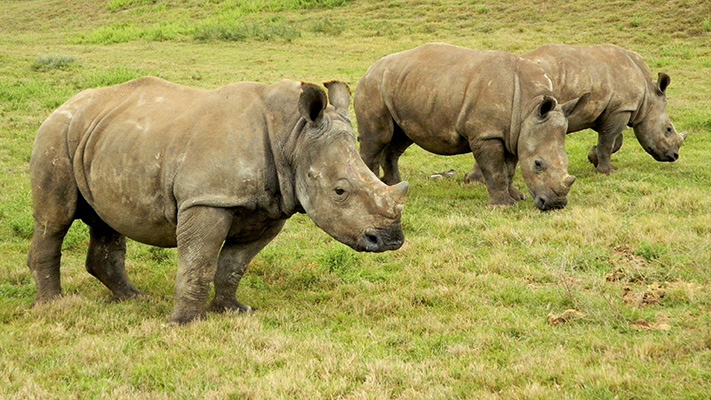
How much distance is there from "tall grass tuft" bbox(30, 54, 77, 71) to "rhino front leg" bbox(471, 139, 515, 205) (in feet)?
49.7

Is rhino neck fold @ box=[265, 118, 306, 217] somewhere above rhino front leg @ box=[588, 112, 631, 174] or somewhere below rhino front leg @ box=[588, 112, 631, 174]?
above

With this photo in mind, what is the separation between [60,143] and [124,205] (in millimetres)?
901

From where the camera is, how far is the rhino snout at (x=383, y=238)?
19.7 ft

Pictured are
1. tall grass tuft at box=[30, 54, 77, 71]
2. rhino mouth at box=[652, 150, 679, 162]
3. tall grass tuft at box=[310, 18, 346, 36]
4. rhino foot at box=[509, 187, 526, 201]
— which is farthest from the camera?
tall grass tuft at box=[310, 18, 346, 36]

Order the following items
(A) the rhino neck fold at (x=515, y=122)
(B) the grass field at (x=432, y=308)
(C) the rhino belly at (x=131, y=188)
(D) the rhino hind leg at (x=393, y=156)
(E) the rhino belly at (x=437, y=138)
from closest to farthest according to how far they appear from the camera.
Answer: (B) the grass field at (x=432, y=308) < (C) the rhino belly at (x=131, y=188) < (A) the rhino neck fold at (x=515, y=122) < (E) the rhino belly at (x=437, y=138) < (D) the rhino hind leg at (x=393, y=156)

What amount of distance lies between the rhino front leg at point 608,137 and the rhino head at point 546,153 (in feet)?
9.52

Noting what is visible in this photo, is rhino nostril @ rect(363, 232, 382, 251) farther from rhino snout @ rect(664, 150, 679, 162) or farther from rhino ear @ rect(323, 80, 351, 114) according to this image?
rhino snout @ rect(664, 150, 679, 162)

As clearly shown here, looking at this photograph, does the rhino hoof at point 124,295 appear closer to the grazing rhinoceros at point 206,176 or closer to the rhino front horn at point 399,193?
the grazing rhinoceros at point 206,176

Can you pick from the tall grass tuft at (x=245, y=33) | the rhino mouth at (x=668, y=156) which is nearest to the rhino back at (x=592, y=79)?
the rhino mouth at (x=668, y=156)

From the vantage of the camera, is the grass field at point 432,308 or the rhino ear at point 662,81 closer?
the grass field at point 432,308

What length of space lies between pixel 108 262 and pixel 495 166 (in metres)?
5.59

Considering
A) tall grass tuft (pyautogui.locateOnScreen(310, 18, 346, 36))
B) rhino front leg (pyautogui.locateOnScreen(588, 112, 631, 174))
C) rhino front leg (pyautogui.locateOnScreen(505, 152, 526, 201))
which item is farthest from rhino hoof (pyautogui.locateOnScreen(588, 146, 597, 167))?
tall grass tuft (pyautogui.locateOnScreen(310, 18, 346, 36))

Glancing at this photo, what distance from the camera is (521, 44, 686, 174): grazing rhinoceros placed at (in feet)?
42.8

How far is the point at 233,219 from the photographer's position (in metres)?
6.51
